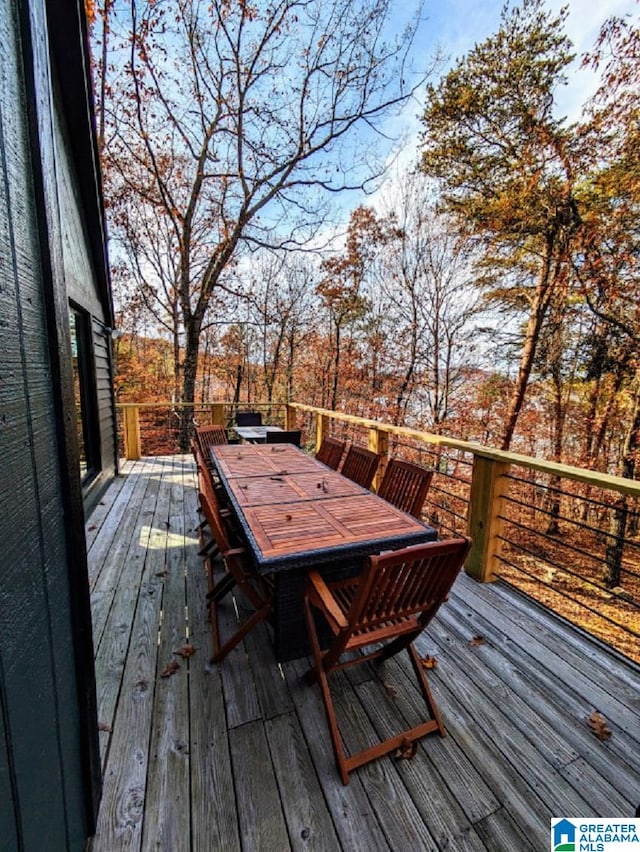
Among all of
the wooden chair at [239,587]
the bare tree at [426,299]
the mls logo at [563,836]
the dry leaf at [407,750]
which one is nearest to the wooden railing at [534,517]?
the mls logo at [563,836]

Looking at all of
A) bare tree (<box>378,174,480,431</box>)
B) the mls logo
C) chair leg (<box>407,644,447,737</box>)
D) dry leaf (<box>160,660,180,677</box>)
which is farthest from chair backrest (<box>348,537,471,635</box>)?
bare tree (<box>378,174,480,431</box>)

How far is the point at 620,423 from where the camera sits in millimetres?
8117

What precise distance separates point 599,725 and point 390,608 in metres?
1.13

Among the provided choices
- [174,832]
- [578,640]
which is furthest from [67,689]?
[578,640]

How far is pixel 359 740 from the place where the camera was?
1545 mm

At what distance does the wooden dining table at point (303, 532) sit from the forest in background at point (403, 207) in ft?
22.7

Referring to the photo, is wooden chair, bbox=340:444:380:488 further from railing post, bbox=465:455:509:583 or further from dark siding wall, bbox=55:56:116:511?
dark siding wall, bbox=55:56:116:511

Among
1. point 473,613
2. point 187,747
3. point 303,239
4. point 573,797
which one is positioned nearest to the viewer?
point 573,797

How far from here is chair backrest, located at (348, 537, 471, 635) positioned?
1.33 metres

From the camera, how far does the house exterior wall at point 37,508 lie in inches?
29.1

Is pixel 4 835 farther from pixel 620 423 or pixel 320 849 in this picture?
pixel 620 423

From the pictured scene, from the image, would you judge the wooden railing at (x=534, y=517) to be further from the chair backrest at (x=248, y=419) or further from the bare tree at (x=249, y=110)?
the bare tree at (x=249, y=110)

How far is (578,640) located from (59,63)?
5.70 m

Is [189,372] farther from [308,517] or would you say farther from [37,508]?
[37,508]
